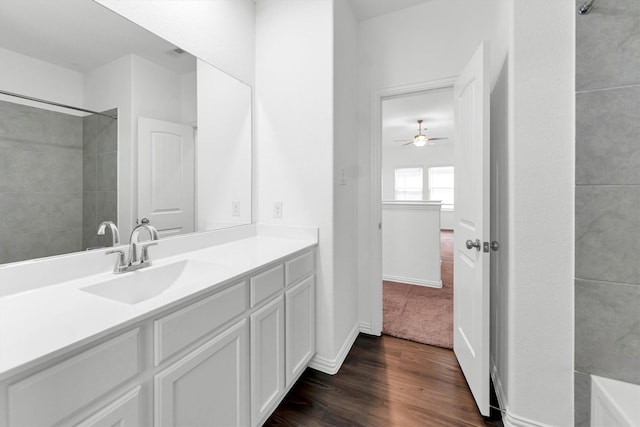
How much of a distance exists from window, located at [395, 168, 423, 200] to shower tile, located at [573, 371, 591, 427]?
833cm

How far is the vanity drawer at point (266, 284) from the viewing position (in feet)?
4.24

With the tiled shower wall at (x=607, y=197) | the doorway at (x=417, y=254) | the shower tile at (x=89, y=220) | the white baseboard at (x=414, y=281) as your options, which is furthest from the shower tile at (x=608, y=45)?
the white baseboard at (x=414, y=281)

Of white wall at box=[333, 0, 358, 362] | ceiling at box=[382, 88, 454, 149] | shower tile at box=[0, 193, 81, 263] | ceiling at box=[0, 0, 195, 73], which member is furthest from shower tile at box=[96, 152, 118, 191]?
ceiling at box=[382, 88, 454, 149]

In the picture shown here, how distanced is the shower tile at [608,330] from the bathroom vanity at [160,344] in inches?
55.0

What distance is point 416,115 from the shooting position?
5.58 meters

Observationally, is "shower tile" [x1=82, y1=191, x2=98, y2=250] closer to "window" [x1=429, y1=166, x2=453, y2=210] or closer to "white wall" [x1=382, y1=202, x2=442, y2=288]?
"white wall" [x1=382, y1=202, x2=442, y2=288]

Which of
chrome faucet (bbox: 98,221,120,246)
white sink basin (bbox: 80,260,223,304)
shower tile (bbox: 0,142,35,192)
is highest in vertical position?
shower tile (bbox: 0,142,35,192)

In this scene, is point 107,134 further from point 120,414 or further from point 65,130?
point 120,414

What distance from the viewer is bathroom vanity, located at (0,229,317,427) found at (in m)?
0.63

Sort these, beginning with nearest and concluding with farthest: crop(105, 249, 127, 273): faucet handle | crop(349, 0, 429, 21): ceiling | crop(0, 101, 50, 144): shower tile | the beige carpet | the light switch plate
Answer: crop(0, 101, 50, 144): shower tile
crop(105, 249, 127, 273): faucet handle
the light switch plate
crop(349, 0, 429, 21): ceiling
the beige carpet

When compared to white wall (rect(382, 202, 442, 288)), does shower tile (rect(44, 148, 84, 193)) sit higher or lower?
higher

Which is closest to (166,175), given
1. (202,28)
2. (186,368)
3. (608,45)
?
(202,28)

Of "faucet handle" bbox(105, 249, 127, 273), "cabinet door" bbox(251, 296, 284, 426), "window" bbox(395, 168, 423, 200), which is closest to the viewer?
"faucet handle" bbox(105, 249, 127, 273)

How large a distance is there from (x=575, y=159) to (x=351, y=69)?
5.43 feet
